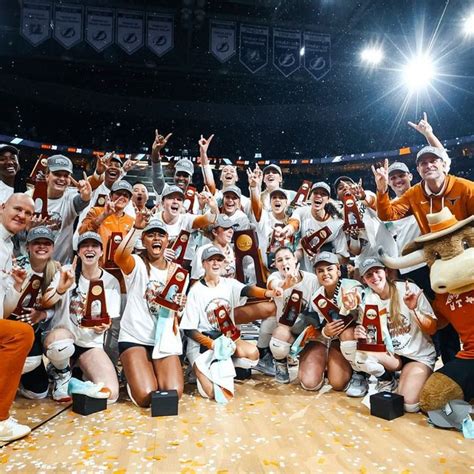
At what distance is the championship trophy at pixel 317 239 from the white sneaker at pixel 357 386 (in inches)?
52.8

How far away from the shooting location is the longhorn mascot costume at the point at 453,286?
3090 millimetres

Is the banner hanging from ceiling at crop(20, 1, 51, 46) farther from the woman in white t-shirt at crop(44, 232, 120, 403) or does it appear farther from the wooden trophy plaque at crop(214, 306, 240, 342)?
the wooden trophy plaque at crop(214, 306, 240, 342)

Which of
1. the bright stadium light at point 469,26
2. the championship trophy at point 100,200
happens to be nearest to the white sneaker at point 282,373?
the championship trophy at point 100,200

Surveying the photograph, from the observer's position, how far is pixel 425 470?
240cm

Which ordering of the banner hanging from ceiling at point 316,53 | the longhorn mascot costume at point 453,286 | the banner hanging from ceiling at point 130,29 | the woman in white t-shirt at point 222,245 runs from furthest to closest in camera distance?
1. the banner hanging from ceiling at point 316,53
2. the banner hanging from ceiling at point 130,29
3. the woman in white t-shirt at point 222,245
4. the longhorn mascot costume at point 453,286

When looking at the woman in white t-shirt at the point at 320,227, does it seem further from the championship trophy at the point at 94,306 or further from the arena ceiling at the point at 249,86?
the arena ceiling at the point at 249,86

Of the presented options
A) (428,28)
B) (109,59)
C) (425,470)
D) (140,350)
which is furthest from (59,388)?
(428,28)

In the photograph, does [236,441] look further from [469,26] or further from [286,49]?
[469,26]

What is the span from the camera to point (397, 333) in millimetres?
3646

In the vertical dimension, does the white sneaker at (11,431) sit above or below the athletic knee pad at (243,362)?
below

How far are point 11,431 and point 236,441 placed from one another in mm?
1430

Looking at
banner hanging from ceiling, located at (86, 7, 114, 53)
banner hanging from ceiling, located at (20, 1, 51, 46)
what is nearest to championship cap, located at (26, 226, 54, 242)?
banner hanging from ceiling, located at (86, 7, 114, 53)

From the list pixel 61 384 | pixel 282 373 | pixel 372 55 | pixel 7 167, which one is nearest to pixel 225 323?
pixel 282 373

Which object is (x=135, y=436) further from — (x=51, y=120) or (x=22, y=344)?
(x=51, y=120)
